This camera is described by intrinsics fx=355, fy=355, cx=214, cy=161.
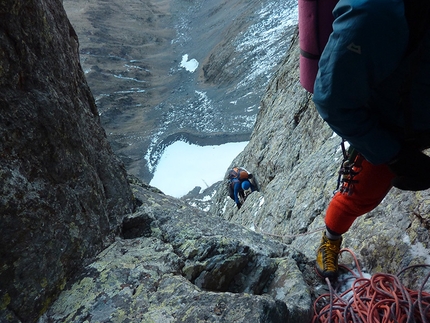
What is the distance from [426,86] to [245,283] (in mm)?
2120

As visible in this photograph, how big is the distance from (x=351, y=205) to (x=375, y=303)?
29.9 inches

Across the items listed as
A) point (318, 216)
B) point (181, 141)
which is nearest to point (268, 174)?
point (318, 216)

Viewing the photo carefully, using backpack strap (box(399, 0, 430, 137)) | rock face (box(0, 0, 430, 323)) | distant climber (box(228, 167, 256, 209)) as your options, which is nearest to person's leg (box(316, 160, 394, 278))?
rock face (box(0, 0, 430, 323))

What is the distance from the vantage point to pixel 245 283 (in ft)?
10.3

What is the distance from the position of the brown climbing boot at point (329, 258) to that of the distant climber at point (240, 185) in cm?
695

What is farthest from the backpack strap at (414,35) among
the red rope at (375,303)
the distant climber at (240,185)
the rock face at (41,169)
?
the distant climber at (240,185)

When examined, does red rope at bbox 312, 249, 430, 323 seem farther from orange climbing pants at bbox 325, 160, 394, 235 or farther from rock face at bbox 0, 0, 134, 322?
rock face at bbox 0, 0, 134, 322

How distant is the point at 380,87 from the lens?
6.50ft

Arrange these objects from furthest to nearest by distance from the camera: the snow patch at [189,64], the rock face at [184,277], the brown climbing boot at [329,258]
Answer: the snow patch at [189,64]
the brown climbing boot at [329,258]
the rock face at [184,277]

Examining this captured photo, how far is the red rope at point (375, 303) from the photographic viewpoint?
258 cm

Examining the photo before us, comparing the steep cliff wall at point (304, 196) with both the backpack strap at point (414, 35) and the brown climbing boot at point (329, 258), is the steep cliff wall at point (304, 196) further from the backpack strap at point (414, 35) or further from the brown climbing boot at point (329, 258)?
the backpack strap at point (414, 35)

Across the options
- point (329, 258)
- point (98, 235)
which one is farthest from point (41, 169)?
point (329, 258)

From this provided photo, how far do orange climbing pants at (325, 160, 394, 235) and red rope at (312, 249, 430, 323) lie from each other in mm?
535

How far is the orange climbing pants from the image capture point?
2.61 meters
